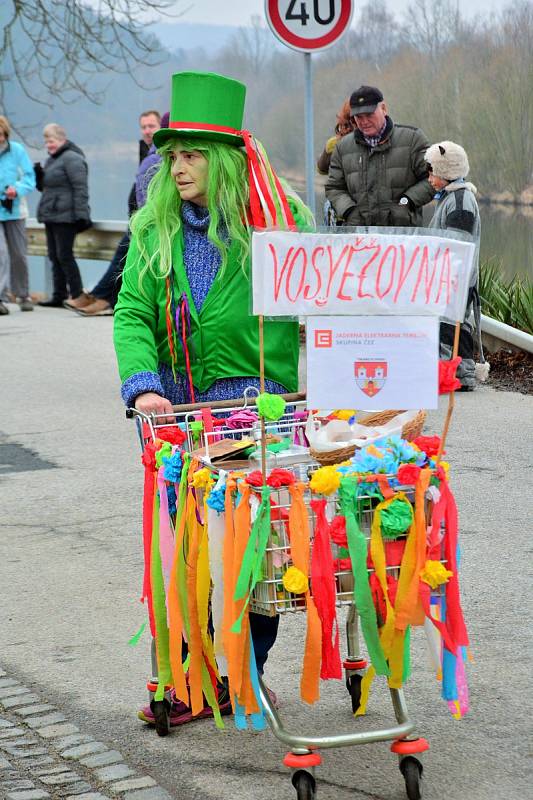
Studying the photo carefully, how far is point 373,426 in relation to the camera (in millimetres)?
3906

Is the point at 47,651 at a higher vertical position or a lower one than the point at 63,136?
lower

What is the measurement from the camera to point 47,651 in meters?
5.09

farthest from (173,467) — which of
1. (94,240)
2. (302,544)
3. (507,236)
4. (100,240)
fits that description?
(94,240)

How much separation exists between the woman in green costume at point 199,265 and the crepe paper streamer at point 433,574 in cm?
108

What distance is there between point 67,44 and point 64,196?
10.8 feet

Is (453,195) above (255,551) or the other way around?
above

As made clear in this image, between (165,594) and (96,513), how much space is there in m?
3.07

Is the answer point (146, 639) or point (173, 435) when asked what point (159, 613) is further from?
point (146, 639)

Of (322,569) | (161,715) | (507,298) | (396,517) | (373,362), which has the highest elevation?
(373,362)

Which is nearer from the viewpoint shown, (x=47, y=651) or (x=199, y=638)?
(x=199, y=638)

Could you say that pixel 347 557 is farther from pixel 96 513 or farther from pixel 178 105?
pixel 96 513

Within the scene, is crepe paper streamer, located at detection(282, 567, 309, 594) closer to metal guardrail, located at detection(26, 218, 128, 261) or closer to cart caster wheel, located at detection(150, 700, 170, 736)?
cart caster wheel, located at detection(150, 700, 170, 736)

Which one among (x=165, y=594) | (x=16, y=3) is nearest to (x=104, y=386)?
(x=165, y=594)

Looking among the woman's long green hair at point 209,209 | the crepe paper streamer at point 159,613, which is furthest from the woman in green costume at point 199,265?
the crepe paper streamer at point 159,613
